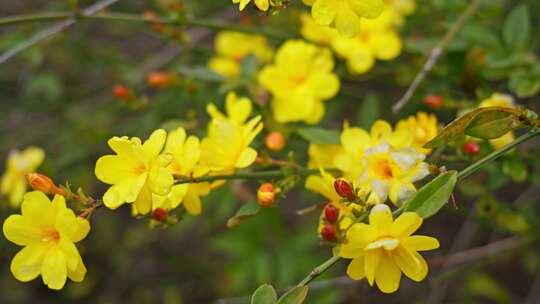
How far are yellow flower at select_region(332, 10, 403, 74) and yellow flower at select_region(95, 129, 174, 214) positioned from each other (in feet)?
2.84

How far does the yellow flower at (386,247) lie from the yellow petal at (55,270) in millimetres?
517

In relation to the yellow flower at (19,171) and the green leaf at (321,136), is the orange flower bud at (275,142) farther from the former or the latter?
the yellow flower at (19,171)

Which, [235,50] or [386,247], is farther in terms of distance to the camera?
[235,50]

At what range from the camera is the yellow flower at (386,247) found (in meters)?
1.17

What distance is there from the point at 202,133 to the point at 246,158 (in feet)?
1.75

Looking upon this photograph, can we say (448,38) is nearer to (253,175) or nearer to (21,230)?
(253,175)

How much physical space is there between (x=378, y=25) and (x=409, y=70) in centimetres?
22

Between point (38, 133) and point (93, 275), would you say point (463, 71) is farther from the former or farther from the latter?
point (93, 275)

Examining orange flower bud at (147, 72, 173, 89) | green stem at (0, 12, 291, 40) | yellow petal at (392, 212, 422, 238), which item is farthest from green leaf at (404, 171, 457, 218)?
orange flower bud at (147, 72, 173, 89)

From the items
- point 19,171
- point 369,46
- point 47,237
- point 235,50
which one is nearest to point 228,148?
point 47,237

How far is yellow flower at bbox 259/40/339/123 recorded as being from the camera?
184 centimetres

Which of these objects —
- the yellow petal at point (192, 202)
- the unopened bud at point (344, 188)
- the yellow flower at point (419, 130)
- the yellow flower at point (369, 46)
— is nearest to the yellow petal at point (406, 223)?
the unopened bud at point (344, 188)

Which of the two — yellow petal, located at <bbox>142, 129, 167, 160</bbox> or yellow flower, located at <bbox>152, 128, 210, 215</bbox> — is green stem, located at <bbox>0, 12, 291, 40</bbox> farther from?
yellow petal, located at <bbox>142, 129, 167, 160</bbox>

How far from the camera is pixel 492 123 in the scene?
129 centimetres
